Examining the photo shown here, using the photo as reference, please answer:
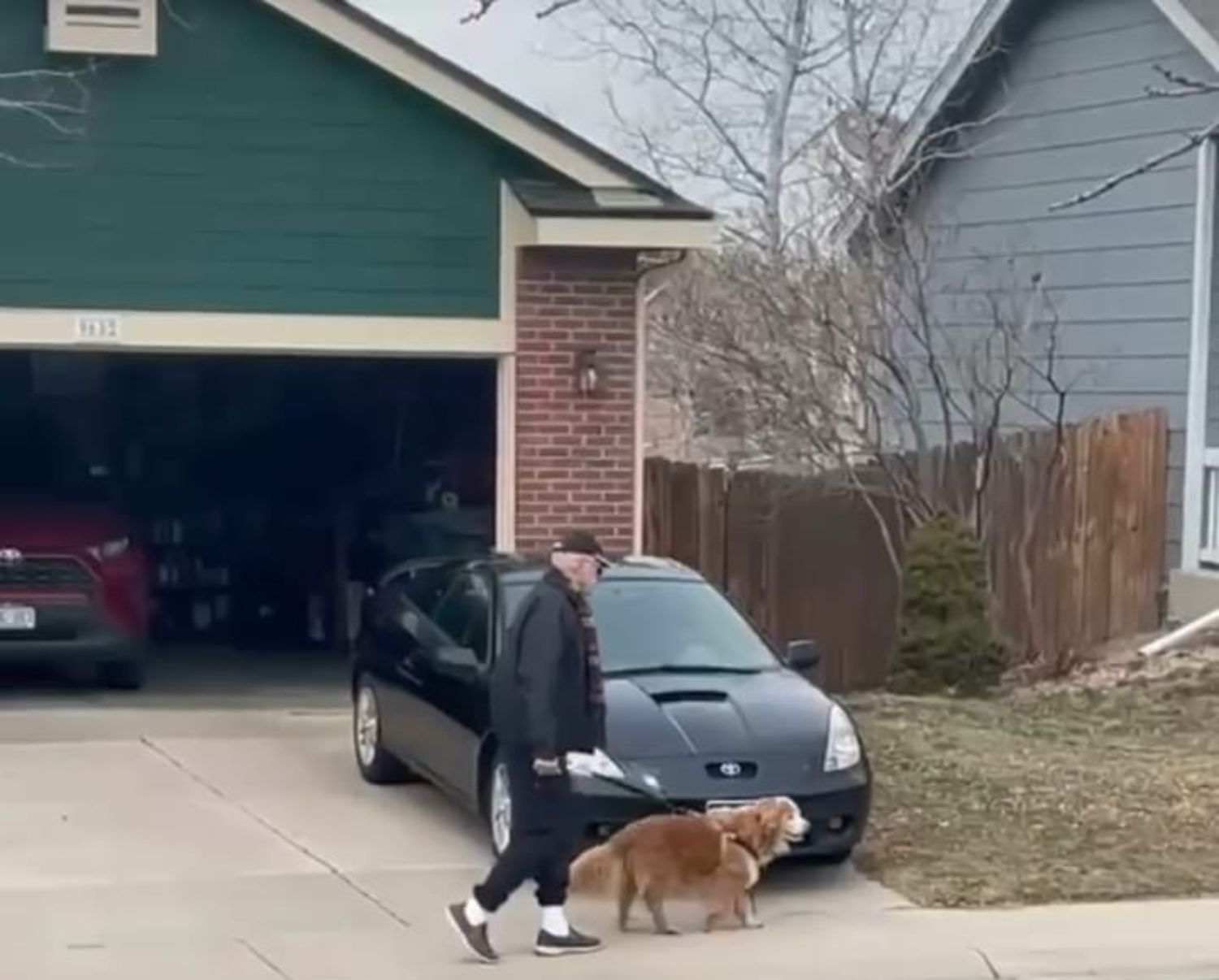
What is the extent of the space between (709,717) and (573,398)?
20.4 feet

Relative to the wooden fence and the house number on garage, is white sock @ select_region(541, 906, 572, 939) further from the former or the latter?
the wooden fence

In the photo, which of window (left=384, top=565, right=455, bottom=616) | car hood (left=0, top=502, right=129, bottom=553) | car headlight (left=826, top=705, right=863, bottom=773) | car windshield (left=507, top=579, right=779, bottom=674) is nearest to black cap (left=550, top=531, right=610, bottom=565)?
car headlight (left=826, top=705, right=863, bottom=773)

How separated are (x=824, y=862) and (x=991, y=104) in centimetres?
Answer: 1393

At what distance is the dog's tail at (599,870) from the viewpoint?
10852mm

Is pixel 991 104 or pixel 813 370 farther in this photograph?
pixel 991 104

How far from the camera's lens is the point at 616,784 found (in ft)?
37.7

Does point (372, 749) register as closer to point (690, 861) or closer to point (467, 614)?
point (467, 614)

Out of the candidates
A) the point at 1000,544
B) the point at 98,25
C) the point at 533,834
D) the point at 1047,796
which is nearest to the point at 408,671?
the point at 1047,796

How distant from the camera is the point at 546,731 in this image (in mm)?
10281

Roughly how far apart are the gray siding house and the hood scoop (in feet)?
27.5

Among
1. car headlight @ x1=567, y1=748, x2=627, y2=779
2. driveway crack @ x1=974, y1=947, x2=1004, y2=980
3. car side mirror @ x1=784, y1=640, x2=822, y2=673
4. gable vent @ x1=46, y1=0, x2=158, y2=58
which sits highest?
gable vent @ x1=46, y1=0, x2=158, y2=58

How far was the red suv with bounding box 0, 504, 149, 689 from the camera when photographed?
17.6 m

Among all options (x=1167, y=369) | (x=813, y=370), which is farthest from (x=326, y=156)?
(x=1167, y=369)

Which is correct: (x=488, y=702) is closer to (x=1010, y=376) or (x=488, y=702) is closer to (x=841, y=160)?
(x=1010, y=376)
